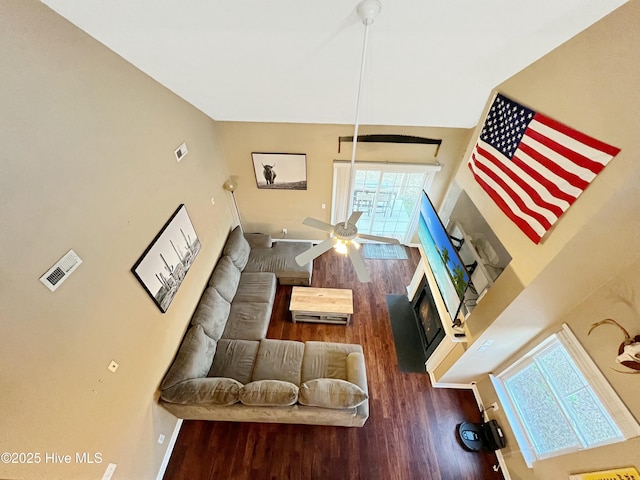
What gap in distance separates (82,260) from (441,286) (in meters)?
3.60

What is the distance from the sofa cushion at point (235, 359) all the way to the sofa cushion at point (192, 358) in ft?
0.33

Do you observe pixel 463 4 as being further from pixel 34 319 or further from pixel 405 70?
pixel 34 319

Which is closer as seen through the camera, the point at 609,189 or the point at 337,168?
the point at 609,189

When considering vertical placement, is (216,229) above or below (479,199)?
above

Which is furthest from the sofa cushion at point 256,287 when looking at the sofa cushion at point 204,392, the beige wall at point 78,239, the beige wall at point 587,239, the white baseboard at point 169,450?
the beige wall at point 587,239

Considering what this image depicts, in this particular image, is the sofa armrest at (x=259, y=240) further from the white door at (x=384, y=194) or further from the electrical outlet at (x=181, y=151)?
the electrical outlet at (x=181, y=151)

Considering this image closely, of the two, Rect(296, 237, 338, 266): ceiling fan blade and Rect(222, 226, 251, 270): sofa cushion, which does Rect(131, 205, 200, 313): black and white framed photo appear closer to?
Rect(222, 226, 251, 270): sofa cushion

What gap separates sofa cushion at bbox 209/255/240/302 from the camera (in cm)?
408

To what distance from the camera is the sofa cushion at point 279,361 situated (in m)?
3.40

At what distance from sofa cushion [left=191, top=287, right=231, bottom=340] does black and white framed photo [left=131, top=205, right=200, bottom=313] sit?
0.57m

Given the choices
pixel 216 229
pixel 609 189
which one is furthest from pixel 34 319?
pixel 609 189

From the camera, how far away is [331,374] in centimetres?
342

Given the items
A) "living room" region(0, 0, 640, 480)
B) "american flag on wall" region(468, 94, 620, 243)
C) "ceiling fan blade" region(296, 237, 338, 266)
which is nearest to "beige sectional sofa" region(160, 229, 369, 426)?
"living room" region(0, 0, 640, 480)

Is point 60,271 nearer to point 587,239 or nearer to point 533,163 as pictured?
point 587,239
